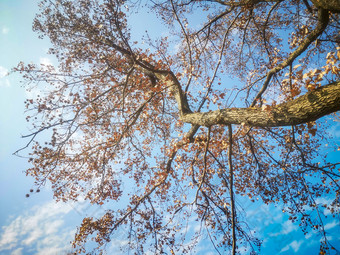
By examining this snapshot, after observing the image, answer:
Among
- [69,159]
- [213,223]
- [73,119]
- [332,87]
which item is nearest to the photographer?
[332,87]

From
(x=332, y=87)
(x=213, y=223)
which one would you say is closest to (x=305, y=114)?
(x=332, y=87)

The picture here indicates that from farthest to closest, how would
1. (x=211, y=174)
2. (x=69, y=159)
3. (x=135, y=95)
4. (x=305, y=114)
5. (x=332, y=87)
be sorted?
(x=135, y=95), (x=211, y=174), (x=69, y=159), (x=305, y=114), (x=332, y=87)

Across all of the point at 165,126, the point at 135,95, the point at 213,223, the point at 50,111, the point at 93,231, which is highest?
the point at 135,95

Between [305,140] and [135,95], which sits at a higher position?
[135,95]

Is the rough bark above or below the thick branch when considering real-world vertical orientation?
above

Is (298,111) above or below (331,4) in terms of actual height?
below

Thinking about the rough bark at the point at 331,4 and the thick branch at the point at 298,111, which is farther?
the rough bark at the point at 331,4

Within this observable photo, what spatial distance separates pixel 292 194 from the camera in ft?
19.2

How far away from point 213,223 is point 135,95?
21.1 ft

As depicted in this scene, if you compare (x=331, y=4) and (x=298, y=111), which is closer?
→ (x=298, y=111)

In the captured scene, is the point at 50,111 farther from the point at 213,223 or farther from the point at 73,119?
the point at 213,223

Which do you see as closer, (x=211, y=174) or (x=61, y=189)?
(x=61, y=189)

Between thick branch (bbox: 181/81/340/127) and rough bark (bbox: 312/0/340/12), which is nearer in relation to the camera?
thick branch (bbox: 181/81/340/127)

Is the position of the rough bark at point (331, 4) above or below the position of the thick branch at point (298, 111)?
above
